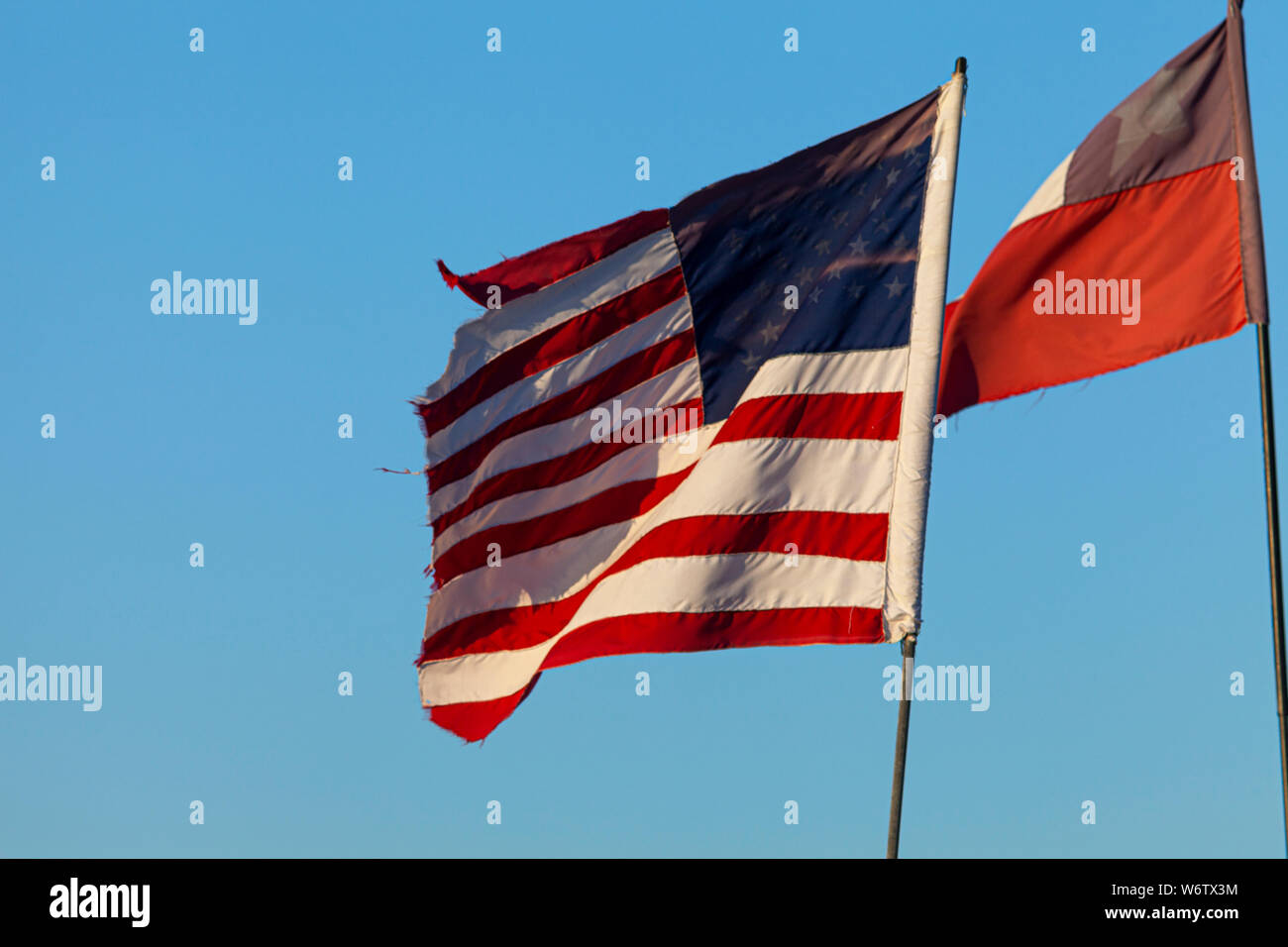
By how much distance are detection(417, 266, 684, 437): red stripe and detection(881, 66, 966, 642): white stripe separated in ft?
8.39

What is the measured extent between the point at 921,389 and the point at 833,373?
980 mm

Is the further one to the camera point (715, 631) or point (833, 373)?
point (833, 373)

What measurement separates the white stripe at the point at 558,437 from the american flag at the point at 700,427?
0.07 feet

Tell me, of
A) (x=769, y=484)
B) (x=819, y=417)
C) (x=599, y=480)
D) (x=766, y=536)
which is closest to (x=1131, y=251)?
(x=819, y=417)

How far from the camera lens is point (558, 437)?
1880 cm

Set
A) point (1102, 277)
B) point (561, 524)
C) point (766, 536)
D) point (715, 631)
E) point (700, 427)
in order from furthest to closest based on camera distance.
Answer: point (561, 524), point (700, 427), point (1102, 277), point (766, 536), point (715, 631)

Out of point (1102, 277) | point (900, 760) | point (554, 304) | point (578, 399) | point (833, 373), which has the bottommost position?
point (900, 760)

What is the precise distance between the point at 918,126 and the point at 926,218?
92 cm

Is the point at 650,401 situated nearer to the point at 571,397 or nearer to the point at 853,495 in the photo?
the point at 571,397

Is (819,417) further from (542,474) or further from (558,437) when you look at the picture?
(542,474)

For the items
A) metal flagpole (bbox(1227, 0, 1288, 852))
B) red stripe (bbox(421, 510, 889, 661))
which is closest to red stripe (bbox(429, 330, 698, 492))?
red stripe (bbox(421, 510, 889, 661))

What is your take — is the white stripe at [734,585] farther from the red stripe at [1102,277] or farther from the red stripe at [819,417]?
the red stripe at [1102,277]
